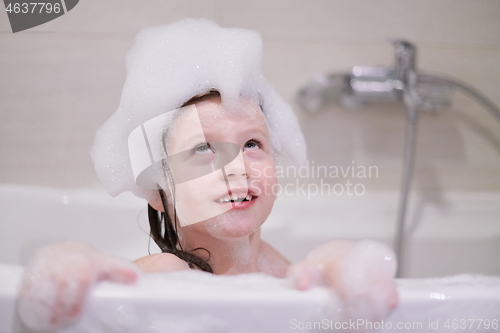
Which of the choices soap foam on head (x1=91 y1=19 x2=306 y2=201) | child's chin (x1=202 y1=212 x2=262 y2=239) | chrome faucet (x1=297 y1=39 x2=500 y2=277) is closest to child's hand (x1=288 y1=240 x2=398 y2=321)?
child's chin (x1=202 y1=212 x2=262 y2=239)

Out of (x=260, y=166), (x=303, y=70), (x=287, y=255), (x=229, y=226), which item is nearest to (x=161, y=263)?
(x=229, y=226)

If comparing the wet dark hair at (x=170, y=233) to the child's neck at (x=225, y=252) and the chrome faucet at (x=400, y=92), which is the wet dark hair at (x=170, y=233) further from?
the chrome faucet at (x=400, y=92)

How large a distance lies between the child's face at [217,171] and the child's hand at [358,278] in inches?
6.7

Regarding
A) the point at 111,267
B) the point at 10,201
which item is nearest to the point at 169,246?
the point at 111,267

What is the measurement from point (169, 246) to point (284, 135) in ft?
0.98

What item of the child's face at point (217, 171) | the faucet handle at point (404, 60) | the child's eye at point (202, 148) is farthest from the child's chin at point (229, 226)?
the faucet handle at point (404, 60)

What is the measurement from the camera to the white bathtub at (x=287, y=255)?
15.7 inches

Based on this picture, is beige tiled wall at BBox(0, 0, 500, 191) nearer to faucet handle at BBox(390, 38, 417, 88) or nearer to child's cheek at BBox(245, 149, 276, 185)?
faucet handle at BBox(390, 38, 417, 88)

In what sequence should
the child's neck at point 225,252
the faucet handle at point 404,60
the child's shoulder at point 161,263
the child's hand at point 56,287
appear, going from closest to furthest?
the child's hand at point 56,287 → the child's shoulder at point 161,263 → the child's neck at point 225,252 → the faucet handle at point 404,60

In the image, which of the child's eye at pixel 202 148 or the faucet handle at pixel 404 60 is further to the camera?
the faucet handle at pixel 404 60

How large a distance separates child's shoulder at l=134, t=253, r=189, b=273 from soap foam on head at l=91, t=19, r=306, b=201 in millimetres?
125

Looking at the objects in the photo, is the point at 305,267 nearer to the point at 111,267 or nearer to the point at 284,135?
the point at 111,267

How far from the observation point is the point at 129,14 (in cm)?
97

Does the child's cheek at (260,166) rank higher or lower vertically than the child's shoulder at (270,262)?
higher
